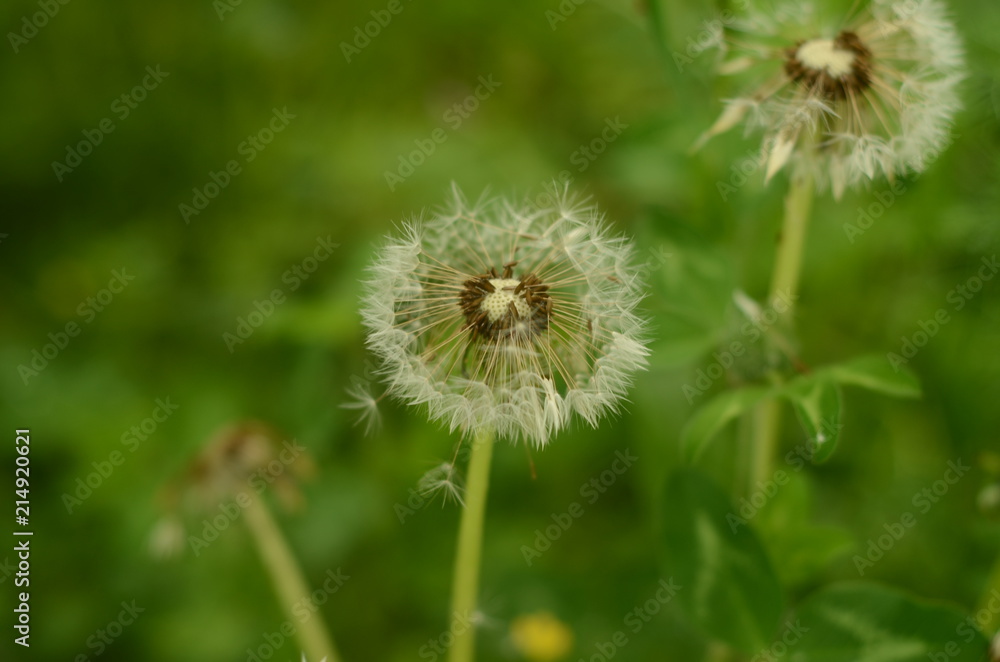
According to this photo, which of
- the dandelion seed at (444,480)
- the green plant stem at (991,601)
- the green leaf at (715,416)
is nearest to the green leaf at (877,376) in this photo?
the green leaf at (715,416)

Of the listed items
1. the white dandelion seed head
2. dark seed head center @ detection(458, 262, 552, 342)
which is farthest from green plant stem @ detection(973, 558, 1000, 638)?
dark seed head center @ detection(458, 262, 552, 342)

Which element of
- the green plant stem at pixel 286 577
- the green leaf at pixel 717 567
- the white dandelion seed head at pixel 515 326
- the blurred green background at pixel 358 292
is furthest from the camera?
the blurred green background at pixel 358 292

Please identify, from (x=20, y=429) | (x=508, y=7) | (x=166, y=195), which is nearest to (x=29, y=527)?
(x=20, y=429)

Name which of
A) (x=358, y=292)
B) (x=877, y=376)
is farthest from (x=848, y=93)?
(x=358, y=292)

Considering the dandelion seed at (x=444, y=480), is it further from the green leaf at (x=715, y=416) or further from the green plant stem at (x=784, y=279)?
the green plant stem at (x=784, y=279)

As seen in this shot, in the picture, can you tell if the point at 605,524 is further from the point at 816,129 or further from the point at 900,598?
the point at 816,129
